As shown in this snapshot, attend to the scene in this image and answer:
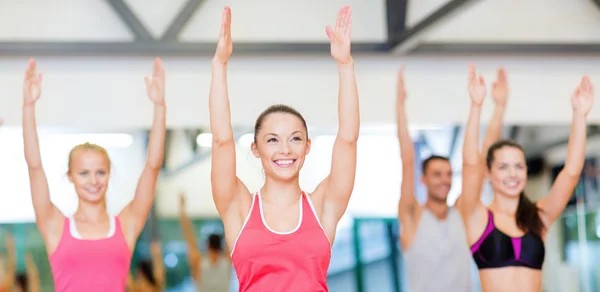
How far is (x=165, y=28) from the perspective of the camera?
6.31 m

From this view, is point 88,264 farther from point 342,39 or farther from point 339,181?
point 342,39

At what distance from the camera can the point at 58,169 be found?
5977 millimetres

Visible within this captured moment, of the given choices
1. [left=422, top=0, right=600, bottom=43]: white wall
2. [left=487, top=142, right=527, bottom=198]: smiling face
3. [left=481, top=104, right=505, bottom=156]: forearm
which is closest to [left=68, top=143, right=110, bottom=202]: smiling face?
[left=487, top=142, right=527, bottom=198]: smiling face

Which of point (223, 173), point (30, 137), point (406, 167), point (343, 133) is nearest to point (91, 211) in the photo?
point (30, 137)

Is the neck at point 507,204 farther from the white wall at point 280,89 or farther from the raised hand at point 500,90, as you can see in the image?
the white wall at point 280,89

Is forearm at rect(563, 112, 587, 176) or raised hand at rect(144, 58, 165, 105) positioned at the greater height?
raised hand at rect(144, 58, 165, 105)

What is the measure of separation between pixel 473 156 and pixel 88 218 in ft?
6.69

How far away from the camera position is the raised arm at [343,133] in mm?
3066

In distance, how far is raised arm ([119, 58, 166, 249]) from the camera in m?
4.25

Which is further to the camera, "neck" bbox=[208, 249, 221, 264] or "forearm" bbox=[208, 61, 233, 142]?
"neck" bbox=[208, 249, 221, 264]

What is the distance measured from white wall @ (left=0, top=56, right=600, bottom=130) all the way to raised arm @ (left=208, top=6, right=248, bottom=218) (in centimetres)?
311

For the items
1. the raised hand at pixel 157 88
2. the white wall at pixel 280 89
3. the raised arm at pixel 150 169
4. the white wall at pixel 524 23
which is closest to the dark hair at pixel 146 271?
the white wall at pixel 280 89

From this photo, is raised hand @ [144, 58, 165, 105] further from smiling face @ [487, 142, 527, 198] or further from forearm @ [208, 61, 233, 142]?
smiling face @ [487, 142, 527, 198]

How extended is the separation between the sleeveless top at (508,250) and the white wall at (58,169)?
2811 mm
